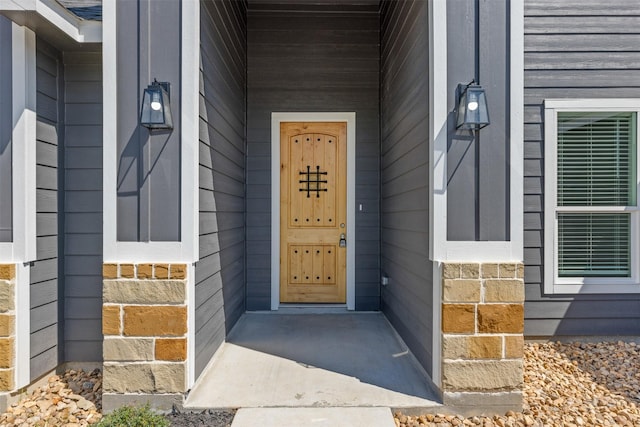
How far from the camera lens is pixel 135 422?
2.05 metres

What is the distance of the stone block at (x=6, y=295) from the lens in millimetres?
2371

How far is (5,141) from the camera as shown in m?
2.43

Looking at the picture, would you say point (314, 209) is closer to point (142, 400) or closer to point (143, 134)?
point (143, 134)

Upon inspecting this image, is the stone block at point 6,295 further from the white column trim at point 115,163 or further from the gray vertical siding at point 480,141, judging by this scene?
the gray vertical siding at point 480,141

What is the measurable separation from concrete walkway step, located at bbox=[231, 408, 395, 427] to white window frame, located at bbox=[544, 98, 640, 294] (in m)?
2.12

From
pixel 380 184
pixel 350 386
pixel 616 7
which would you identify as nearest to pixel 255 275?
pixel 380 184

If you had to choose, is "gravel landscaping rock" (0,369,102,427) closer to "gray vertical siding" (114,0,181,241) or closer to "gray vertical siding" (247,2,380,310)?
"gray vertical siding" (114,0,181,241)

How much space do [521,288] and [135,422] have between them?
2308mm

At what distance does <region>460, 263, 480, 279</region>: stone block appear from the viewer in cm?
230

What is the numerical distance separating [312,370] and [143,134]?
1911 mm

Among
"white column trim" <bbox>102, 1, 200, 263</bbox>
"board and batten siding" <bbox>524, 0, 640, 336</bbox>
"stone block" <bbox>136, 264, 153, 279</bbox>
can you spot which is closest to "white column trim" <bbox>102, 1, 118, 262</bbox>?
"white column trim" <bbox>102, 1, 200, 263</bbox>

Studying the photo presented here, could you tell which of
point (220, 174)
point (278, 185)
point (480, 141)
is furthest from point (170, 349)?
point (278, 185)

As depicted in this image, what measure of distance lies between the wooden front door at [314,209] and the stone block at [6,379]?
248 cm

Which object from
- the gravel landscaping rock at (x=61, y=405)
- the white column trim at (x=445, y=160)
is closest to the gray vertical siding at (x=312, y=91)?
the gravel landscaping rock at (x=61, y=405)
